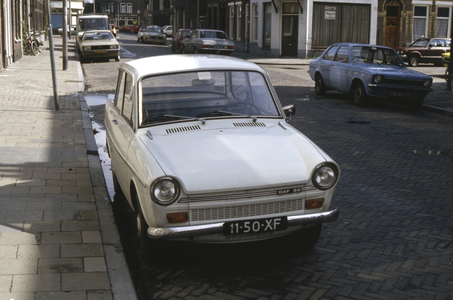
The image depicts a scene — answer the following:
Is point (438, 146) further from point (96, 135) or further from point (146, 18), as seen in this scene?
point (146, 18)

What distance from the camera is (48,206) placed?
586 centimetres

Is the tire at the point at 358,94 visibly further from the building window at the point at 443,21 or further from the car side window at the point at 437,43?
the building window at the point at 443,21

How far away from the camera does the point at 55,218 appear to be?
5496 millimetres

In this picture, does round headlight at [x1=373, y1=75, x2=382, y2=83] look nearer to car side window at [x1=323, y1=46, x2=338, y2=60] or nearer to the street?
car side window at [x1=323, y1=46, x2=338, y2=60]

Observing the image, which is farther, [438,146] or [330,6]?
[330,6]

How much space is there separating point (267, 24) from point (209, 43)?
7698mm

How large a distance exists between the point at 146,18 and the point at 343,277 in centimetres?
10659

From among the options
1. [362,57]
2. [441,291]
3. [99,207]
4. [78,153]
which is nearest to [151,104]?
[99,207]

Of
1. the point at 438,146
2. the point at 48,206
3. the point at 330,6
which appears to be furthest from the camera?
the point at 330,6

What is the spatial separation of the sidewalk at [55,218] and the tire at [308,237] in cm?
147

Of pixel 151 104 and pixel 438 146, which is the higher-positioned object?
pixel 151 104

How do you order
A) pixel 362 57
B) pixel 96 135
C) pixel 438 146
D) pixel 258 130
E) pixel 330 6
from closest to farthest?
pixel 258 130
pixel 438 146
pixel 96 135
pixel 362 57
pixel 330 6

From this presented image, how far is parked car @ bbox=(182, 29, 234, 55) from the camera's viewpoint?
31922mm

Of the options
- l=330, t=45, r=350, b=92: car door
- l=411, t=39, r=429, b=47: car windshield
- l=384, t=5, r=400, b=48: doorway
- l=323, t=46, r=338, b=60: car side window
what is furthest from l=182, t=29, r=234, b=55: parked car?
l=330, t=45, r=350, b=92: car door
